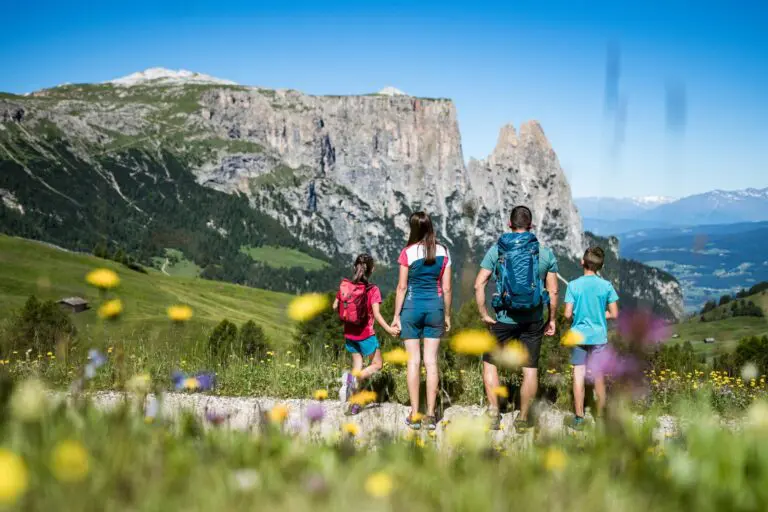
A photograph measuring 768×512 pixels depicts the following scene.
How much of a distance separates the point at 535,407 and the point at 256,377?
27.9 feet

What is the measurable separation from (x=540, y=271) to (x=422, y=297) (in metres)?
1.71

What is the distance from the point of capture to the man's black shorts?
8.59 m

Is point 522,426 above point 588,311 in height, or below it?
below

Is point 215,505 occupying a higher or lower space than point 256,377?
higher

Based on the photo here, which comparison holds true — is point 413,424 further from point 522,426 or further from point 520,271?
point 520,271

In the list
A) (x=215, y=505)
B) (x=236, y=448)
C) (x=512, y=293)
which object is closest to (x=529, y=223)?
(x=512, y=293)

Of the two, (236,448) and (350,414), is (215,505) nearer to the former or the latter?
(236,448)

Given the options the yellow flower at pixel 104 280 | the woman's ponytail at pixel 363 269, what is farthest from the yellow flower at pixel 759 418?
the woman's ponytail at pixel 363 269

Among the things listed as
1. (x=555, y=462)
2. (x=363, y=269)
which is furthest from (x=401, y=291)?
(x=555, y=462)

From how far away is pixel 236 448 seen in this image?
3.20 m

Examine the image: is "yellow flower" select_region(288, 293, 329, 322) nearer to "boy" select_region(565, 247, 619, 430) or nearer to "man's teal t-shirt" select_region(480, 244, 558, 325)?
"man's teal t-shirt" select_region(480, 244, 558, 325)

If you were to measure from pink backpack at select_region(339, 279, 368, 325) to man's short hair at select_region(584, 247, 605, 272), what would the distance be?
358 cm

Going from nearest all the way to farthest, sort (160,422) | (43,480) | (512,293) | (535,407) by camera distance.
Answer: (43,480) → (160,422) → (535,407) → (512,293)

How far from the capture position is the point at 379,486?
7.57ft
